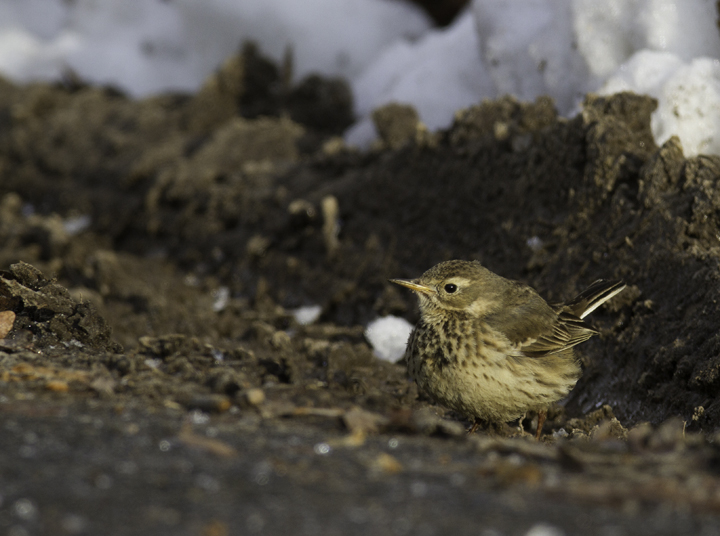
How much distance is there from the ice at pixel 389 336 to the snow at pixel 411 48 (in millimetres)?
2269

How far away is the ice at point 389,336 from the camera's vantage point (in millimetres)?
5629

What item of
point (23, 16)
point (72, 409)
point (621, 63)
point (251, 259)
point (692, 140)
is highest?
point (23, 16)

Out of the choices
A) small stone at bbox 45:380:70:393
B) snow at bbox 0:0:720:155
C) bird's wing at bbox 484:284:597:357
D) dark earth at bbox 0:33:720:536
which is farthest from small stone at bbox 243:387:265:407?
snow at bbox 0:0:720:155

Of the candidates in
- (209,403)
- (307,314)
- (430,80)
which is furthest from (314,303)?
(209,403)

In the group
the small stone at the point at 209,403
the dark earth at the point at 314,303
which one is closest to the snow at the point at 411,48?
the dark earth at the point at 314,303

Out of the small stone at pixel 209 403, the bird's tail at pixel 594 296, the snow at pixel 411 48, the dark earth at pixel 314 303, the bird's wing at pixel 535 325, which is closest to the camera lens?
the dark earth at pixel 314 303

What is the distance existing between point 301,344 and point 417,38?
635cm

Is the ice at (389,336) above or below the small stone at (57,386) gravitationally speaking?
above

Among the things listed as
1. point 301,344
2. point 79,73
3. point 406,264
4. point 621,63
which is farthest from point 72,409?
point 79,73

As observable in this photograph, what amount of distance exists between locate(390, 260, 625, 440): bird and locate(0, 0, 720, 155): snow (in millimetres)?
1660

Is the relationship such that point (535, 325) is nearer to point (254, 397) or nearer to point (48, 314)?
point (254, 397)

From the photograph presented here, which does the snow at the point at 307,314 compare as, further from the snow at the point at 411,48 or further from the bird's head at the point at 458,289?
the snow at the point at 411,48

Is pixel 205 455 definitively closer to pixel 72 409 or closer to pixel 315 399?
pixel 72 409

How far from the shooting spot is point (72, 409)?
310 cm
